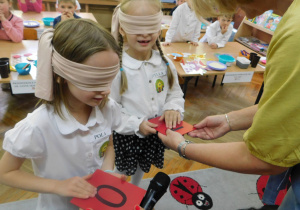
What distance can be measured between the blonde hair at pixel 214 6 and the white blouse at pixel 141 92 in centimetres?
59

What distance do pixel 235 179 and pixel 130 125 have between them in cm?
160

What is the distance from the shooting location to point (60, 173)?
1.10 metres

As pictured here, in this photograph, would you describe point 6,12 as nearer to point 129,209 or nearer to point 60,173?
point 60,173

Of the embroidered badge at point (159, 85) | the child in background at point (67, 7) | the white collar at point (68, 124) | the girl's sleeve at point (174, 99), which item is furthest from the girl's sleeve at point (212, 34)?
→ the white collar at point (68, 124)

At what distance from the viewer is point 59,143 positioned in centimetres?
102

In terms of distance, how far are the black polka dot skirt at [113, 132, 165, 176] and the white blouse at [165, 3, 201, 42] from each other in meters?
2.31

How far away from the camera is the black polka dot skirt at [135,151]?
1.72 m

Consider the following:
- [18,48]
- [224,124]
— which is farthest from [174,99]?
[18,48]

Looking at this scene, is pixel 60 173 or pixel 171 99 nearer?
pixel 60 173

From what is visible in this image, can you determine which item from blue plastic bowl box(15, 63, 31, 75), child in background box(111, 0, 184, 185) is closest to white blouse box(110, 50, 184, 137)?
child in background box(111, 0, 184, 185)

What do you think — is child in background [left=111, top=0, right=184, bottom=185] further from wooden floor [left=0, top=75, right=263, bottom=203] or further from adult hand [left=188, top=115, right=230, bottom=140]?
wooden floor [left=0, top=75, right=263, bottom=203]

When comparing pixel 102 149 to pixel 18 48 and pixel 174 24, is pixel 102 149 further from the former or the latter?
pixel 174 24

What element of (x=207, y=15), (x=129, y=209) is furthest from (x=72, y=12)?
(x=129, y=209)

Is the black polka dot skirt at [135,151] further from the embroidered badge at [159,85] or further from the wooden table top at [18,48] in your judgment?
the wooden table top at [18,48]
